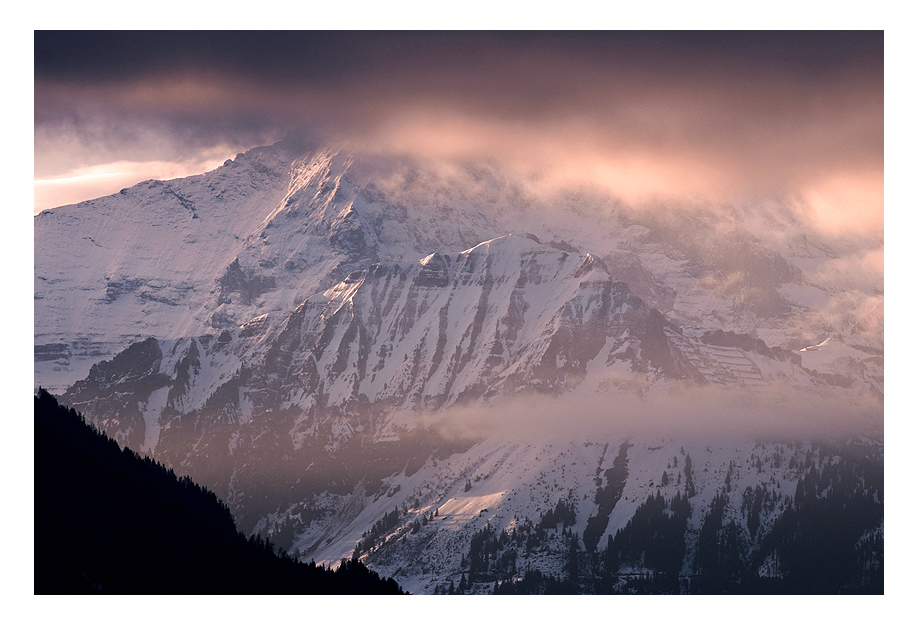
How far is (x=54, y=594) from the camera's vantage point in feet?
654
